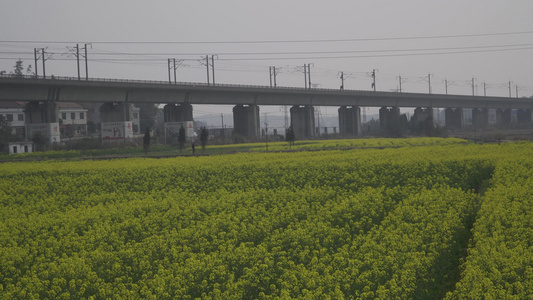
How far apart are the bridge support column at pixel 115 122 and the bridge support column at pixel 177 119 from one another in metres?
6.42

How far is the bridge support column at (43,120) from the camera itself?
5534 centimetres

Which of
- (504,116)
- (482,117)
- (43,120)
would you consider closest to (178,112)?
(43,120)

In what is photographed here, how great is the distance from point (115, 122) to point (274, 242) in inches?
1983

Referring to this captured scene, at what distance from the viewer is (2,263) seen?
12320 mm

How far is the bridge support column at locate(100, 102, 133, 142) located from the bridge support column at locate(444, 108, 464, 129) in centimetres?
7031

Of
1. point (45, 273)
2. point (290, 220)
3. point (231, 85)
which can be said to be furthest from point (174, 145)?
point (45, 273)

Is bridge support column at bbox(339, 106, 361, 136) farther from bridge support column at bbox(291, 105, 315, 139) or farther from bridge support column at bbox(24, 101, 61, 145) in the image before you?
bridge support column at bbox(24, 101, 61, 145)

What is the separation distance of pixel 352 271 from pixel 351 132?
8153 centimetres

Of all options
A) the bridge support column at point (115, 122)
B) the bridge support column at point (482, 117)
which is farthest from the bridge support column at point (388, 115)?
the bridge support column at point (115, 122)

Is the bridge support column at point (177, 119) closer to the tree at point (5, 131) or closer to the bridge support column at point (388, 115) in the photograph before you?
the tree at point (5, 131)

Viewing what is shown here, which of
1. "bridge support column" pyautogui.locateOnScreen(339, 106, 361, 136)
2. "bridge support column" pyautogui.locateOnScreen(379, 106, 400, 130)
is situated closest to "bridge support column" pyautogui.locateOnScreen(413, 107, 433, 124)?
"bridge support column" pyautogui.locateOnScreen(379, 106, 400, 130)

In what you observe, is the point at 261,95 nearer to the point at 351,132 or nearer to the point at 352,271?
the point at 351,132

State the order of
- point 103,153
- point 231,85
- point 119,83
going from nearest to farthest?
point 103,153 < point 119,83 < point 231,85

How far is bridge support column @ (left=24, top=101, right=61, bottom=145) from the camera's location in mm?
55344
